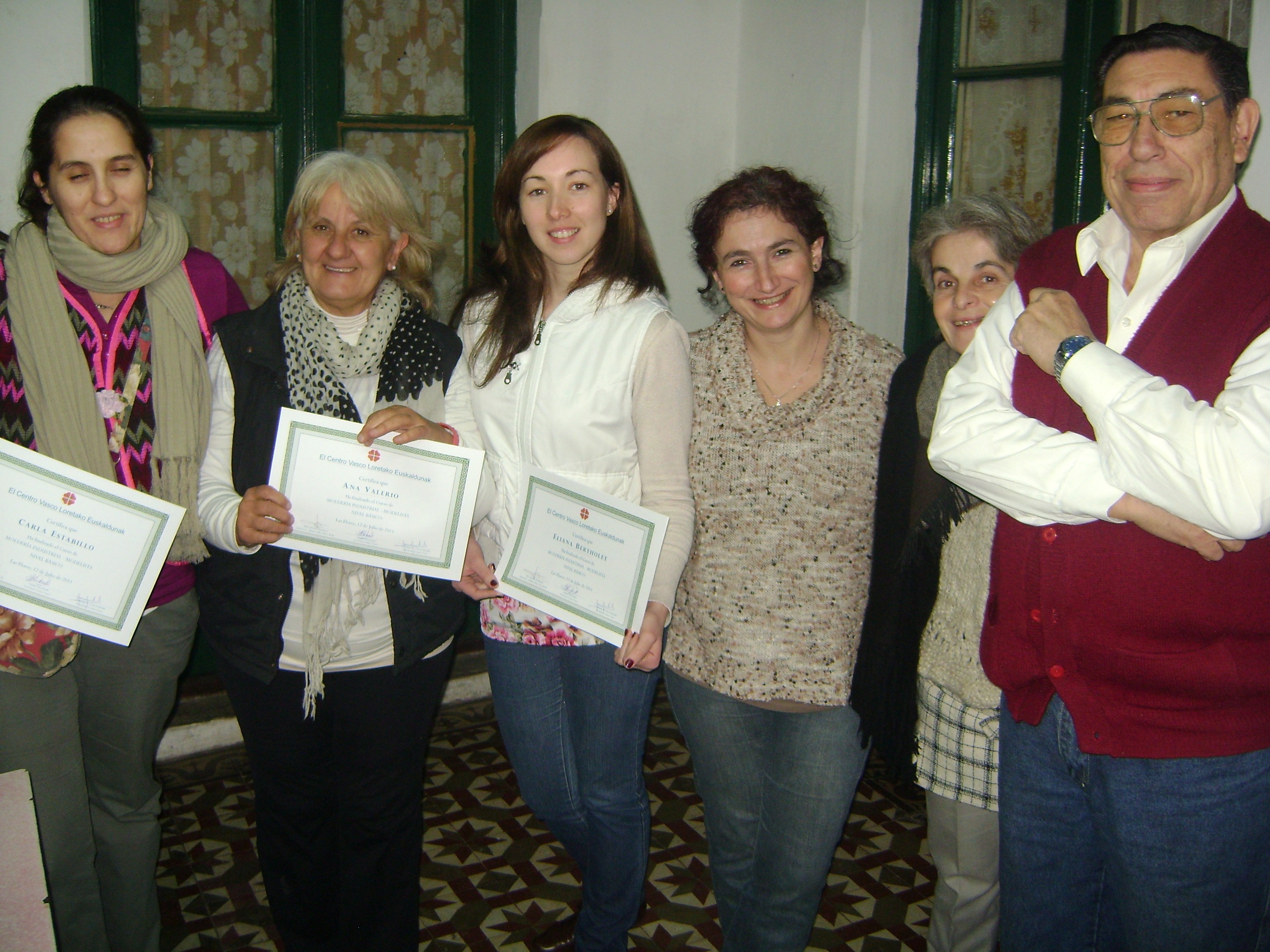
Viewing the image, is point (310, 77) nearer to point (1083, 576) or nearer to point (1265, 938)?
point (1083, 576)

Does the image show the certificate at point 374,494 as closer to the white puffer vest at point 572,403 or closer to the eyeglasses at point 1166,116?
the white puffer vest at point 572,403

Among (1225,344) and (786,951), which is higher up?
(1225,344)

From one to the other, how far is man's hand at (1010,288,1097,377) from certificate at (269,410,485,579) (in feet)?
3.37

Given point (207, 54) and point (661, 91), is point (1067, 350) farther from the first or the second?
point (207, 54)

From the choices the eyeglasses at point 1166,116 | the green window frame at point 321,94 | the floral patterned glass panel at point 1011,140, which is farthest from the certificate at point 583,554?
the floral patterned glass panel at point 1011,140

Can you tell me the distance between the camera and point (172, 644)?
80.2 inches

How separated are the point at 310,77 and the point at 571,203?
1998 millimetres

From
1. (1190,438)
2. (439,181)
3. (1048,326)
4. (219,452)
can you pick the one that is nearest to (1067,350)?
(1048,326)

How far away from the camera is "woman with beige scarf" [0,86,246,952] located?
6.13ft

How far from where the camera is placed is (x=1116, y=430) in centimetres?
128

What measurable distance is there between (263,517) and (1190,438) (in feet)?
5.15

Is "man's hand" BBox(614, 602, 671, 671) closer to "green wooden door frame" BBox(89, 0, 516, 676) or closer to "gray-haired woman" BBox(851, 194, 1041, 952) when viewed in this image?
"gray-haired woman" BBox(851, 194, 1041, 952)

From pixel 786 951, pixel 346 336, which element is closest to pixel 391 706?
pixel 346 336

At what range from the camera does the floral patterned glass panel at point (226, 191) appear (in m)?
3.31
